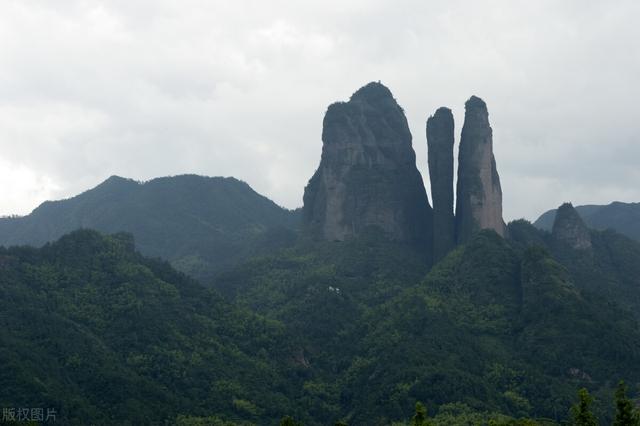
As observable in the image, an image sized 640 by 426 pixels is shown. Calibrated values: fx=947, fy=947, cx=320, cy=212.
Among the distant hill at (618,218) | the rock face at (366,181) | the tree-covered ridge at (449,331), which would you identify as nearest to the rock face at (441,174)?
the rock face at (366,181)

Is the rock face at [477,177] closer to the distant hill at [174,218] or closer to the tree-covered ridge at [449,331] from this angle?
the tree-covered ridge at [449,331]

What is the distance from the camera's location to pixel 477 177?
112 meters

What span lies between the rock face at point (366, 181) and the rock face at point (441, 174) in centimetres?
439

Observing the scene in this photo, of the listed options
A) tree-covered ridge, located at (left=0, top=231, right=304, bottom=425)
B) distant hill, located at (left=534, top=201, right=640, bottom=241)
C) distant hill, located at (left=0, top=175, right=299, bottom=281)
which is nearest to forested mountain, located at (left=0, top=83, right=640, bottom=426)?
tree-covered ridge, located at (left=0, top=231, right=304, bottom=425)

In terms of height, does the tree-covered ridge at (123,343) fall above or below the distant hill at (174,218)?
below

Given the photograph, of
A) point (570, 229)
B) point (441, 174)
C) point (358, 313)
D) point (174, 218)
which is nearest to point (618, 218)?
point (570, 229)

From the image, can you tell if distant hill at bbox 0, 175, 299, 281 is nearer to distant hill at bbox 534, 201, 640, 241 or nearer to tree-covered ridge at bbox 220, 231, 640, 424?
tree-covered ridge at bbox 220, 231, 640, 424

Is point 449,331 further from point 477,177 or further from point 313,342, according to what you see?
point 477,177

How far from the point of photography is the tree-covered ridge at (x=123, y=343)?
6931cm

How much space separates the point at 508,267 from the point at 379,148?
1123 inches

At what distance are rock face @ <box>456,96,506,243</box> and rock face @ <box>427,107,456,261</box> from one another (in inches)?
81.3

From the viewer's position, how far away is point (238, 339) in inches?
3597

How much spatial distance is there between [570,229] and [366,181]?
26362mm

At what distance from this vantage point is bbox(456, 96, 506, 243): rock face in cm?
11212
